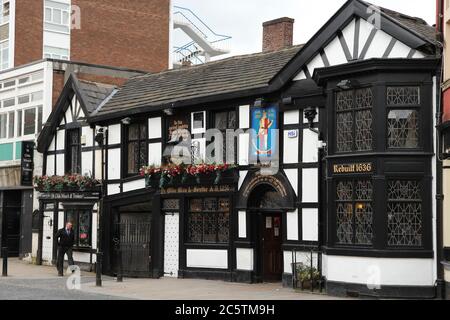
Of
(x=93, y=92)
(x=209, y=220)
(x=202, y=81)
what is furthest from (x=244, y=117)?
(x=93, y=92)

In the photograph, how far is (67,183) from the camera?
81.9ft

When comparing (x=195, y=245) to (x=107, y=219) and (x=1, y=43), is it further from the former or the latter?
(x=1, y=43)

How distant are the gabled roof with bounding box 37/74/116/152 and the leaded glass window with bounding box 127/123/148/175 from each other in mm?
2192

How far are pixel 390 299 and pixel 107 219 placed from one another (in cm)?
1106

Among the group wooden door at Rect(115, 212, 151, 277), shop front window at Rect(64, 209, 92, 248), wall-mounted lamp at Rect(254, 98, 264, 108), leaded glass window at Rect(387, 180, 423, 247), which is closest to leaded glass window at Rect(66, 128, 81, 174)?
shop front window at Rect(64, 209, 92, 248)

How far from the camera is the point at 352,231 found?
1672 cm

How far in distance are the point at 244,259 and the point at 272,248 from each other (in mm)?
880

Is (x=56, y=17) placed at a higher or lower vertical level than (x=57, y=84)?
higher

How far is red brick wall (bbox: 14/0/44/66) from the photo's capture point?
4594 cm

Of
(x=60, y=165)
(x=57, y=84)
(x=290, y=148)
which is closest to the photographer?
(x=290, y=148)

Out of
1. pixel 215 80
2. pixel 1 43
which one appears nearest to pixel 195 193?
pixel 215 80

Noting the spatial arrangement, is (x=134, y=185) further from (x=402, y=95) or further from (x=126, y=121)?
(x=402, y=95)

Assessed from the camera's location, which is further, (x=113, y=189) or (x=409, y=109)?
(x=113, y=189)

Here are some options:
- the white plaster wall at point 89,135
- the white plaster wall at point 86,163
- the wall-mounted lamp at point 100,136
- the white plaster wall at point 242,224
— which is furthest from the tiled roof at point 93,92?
the white plaster wall at point 242,224
